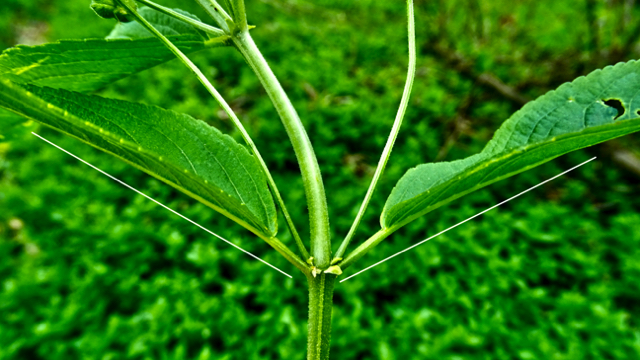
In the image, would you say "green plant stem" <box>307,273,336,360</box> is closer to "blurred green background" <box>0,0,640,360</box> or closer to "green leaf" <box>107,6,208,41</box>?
"green leaf" <box>107,6,208,41</box>

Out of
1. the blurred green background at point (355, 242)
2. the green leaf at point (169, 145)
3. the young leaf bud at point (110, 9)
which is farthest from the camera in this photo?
the blurred green background at point (355, 242)

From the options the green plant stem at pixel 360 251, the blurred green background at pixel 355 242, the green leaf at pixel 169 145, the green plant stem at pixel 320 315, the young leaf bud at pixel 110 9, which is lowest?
the green plant stem at pixel 320 315

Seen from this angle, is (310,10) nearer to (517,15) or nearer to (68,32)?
(517,15)

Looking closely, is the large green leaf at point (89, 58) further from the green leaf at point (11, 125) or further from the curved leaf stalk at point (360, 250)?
the curved leaf stalk at point (360, 250)

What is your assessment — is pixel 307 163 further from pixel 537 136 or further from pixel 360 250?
pixel 537 136

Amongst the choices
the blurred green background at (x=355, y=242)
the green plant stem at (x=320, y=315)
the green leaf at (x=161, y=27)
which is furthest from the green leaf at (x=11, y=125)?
the blurred green background at (x=355, y=242)

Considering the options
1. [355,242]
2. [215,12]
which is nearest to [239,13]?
[215,12]
